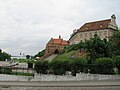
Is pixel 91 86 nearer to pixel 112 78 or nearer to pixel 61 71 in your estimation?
pixel 112 78

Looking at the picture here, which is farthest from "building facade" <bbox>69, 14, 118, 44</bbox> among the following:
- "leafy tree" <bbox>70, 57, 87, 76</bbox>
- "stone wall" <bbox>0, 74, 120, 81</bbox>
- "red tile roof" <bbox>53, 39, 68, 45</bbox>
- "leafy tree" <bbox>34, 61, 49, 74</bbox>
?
"stone wall" <bbox>0, 74, 120, 81</bbox>

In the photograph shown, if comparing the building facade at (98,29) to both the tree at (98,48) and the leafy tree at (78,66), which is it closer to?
the tree at (98,48)

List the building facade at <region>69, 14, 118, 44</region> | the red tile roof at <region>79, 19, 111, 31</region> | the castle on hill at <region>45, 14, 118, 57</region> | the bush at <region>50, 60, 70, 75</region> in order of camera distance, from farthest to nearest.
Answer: the red tile roof at <region>79, 19, 111, 31</region> → the building facade at <region>69, 14, 118, 44</region> → the castle on hill at <region>45, 14, 118, 57</region> → the bush at <region>50, 60, 70, 75</region>

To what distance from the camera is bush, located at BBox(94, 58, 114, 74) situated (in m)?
37.8

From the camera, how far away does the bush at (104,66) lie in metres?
37.8

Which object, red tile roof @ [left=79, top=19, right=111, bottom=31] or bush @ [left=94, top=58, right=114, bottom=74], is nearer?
bush @ [left=94, top=58, right=114, bottom=74]

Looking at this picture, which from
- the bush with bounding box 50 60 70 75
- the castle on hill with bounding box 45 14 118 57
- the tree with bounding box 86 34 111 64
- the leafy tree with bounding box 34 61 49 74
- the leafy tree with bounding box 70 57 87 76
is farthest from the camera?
the castle on hill with bounding box 45 14 118 57

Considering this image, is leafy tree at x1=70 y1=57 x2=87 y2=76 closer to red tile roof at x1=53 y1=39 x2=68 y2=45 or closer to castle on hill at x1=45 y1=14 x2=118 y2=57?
castle on hill at x1=45 y1=14 x2=118 y2=57

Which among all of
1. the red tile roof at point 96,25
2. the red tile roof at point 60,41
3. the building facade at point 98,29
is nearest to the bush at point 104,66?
the building facade at point 98,29

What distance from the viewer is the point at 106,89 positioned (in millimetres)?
27344

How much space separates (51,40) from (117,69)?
74.3 meters

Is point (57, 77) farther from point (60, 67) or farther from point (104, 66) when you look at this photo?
point (104, 66)

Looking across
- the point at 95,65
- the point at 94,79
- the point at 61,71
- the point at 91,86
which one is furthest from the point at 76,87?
the point at 61,71

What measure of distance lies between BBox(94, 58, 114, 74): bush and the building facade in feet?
144
